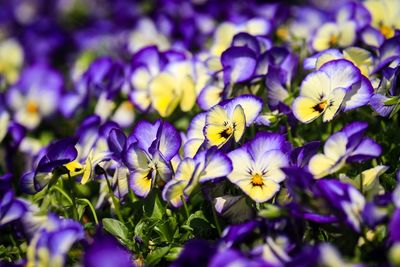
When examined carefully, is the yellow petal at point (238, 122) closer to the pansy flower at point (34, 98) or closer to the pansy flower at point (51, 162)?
the pansy flower at point (51, 162)

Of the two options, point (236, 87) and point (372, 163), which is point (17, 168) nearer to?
point (236, 87)

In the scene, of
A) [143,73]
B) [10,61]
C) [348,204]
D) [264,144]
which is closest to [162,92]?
[143,73]

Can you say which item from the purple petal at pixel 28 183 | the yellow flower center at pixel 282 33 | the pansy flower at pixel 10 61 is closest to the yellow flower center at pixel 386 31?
the yellow flower center at pixel 282 33

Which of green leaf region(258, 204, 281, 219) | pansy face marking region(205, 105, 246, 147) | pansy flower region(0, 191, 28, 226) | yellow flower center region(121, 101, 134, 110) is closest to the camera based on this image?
green leaf region(258, 204, 281, 219)

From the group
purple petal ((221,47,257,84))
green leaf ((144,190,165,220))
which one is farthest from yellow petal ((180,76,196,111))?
green leaf ((144,190,165,220))

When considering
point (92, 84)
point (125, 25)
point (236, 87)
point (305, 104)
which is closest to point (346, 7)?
point (236, 87)

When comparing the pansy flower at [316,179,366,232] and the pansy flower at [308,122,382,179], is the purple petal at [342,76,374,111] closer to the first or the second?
the pansy flower at [308,122,382,179]
